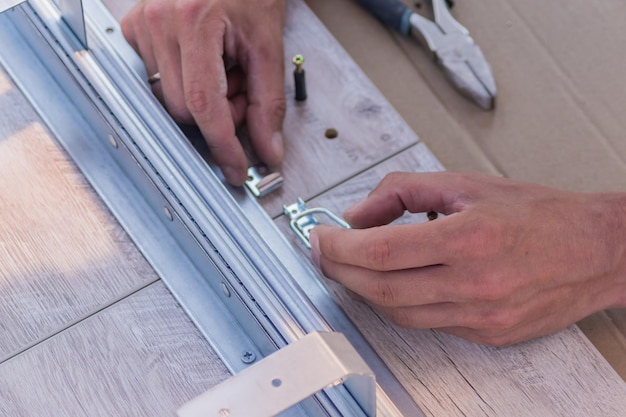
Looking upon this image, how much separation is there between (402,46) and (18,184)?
59 centimetres

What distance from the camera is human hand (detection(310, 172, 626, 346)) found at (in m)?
0.83

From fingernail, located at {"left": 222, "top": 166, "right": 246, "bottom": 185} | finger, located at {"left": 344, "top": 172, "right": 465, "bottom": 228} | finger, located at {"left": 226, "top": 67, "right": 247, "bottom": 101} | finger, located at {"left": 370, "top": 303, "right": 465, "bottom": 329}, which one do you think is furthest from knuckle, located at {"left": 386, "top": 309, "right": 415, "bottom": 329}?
finger, located at {"left": 226, "top": 67, "right": 247, "bottom": 101}

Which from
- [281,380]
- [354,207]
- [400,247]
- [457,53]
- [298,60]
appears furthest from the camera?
[457,53]

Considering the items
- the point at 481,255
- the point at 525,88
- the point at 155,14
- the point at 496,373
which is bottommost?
the point at 496,373

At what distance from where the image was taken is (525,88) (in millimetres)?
1255

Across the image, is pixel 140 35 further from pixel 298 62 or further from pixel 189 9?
pixel 298 62

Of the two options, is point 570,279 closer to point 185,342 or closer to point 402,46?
point 185,342

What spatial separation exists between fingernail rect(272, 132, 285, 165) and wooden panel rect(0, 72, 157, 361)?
0.62ft

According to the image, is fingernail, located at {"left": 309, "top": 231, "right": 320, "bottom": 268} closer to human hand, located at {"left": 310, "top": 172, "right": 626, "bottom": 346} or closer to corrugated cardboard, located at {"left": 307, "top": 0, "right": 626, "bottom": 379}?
human hand, located at {"left": 310, "top": 172, "right": 626, "bottom": 346}

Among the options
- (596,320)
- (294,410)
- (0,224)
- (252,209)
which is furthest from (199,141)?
(596,320)

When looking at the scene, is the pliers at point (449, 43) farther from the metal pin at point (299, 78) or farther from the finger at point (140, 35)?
the finger at point (140, 35)

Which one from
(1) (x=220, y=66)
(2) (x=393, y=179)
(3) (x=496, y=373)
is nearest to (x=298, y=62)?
(1) (x=220, y=66)

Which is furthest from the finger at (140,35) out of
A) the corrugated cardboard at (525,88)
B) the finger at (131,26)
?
the corrugated cardboard at (525,88)

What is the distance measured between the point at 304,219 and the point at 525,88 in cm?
46
